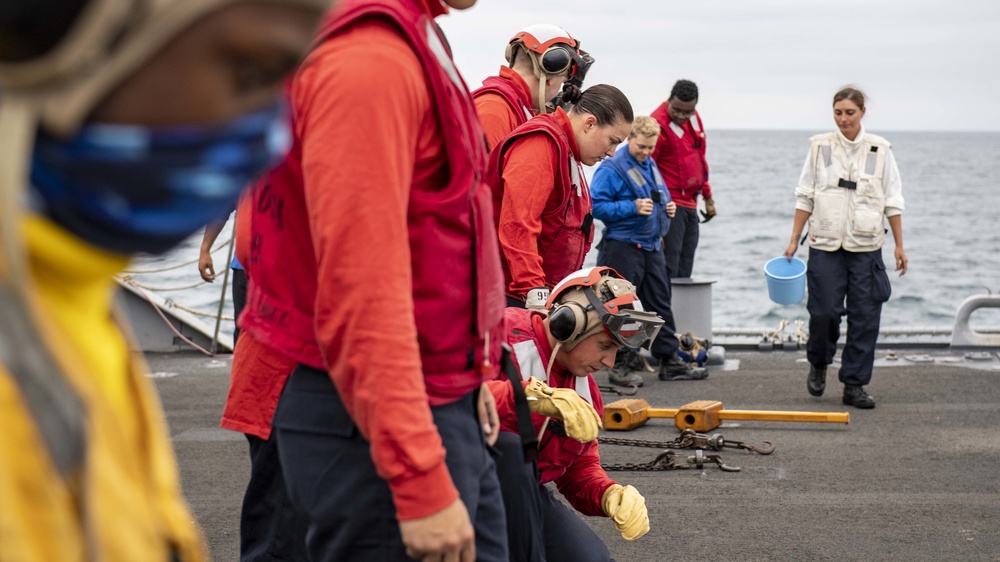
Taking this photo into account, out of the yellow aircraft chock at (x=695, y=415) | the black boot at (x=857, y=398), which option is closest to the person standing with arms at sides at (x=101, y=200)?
the yellow aircraft chock at (x=695, y=415)

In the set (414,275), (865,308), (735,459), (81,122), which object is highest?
(81,122)

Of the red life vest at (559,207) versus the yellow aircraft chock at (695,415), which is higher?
the red life vest at (559,207)

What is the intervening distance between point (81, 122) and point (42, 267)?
13cm

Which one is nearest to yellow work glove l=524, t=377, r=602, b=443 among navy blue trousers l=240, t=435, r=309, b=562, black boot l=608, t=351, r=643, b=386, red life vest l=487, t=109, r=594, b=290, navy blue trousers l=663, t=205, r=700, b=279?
navy blue trousers l=240, t=435, r=309, b=562

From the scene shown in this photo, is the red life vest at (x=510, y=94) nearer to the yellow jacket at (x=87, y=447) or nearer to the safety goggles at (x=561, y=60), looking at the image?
the safety goggles at (x=561, y=60)

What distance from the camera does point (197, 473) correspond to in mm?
6727

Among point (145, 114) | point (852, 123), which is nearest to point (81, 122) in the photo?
point (145, 114)

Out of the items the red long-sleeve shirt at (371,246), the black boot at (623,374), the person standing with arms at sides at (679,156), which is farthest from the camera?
the person standing with arms at sides at (679,156)

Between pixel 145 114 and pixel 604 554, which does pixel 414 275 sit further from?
pixel 604 554

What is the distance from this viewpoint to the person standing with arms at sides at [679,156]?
1067 centimetres

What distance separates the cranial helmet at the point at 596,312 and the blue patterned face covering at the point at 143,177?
2754 mm

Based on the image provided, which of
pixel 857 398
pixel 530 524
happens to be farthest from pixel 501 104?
pixel 857 398

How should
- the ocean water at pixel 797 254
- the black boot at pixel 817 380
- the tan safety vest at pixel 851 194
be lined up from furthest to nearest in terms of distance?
the ocean water at pixel 797 254
the black boot at pixel 817 380
the tan safety vest at pixel 851 194

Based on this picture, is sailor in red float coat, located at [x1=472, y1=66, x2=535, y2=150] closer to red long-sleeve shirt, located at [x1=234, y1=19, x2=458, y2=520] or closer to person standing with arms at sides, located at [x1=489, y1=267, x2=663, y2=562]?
person standing with arms at sides, located at [x1=489, y1=267, x2=663, y2=562]
